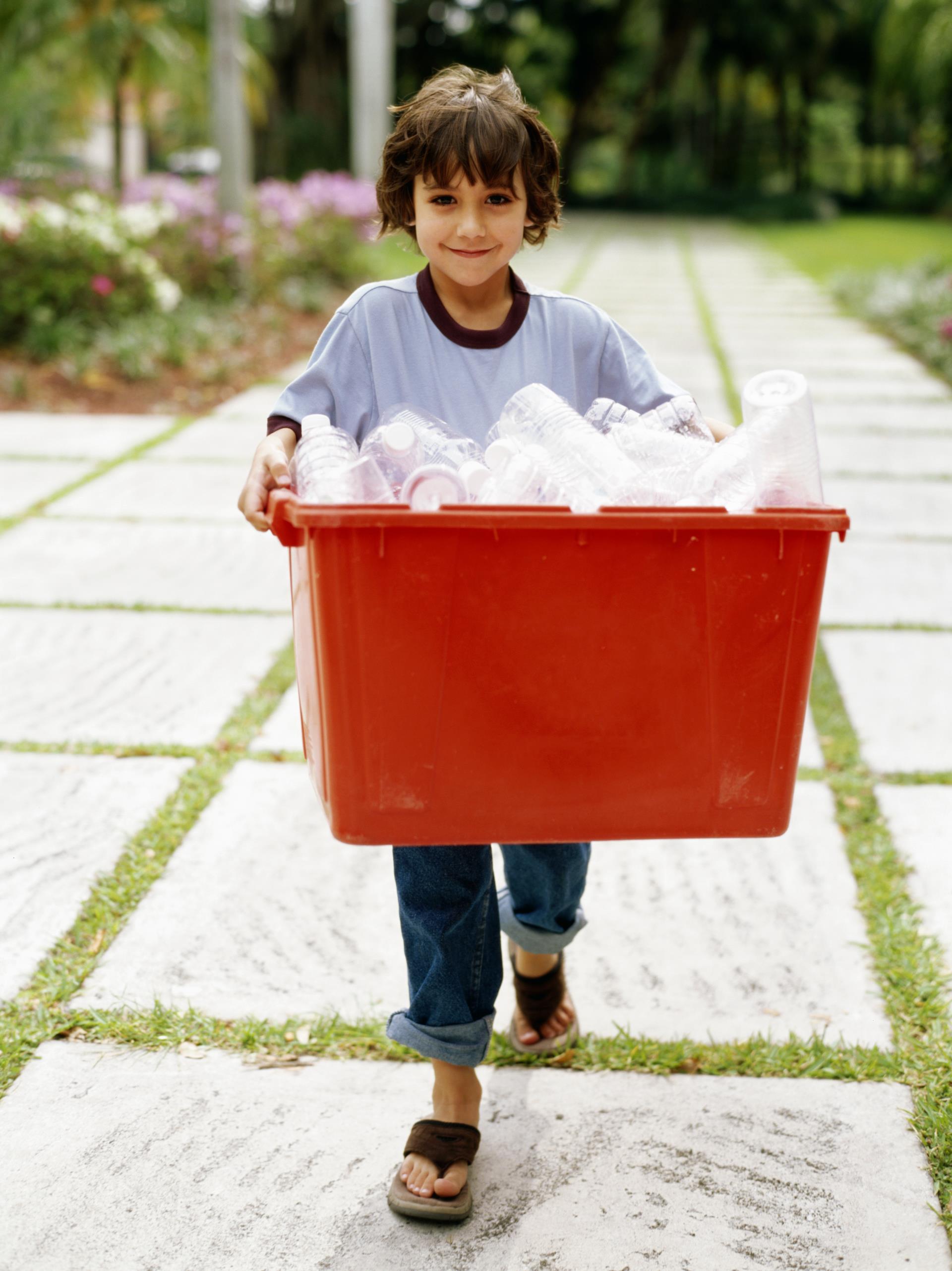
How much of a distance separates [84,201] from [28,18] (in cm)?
1149

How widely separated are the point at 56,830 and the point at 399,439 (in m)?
1.62

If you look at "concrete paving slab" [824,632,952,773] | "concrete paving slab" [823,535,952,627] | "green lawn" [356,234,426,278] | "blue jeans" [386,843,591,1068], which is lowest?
"green lawn" [356,234,426,278]

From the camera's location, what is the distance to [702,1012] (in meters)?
2.34

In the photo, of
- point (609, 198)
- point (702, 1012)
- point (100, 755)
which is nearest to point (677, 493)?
point (702, 1012)

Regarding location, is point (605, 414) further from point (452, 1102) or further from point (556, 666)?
point (452, 1102)

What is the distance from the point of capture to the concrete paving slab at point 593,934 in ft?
7.68

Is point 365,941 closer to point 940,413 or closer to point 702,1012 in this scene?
point 702,1012

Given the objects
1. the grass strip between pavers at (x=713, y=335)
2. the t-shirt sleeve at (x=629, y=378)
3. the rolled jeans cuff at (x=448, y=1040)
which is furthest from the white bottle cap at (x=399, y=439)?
the grass strip between pavers at (x=713, y=335)

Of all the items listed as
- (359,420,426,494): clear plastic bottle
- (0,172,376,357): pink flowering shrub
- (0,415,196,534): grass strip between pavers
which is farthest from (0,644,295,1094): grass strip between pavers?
(0,172,376,357): pink flowering shrub

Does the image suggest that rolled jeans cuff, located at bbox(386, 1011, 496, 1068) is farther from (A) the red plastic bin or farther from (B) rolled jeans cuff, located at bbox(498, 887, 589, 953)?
(A) the red plastic bin

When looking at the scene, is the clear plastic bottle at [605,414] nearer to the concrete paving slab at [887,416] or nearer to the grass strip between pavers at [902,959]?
the grass strip between pavers at [902,959]

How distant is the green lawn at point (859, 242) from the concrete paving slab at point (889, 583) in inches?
377

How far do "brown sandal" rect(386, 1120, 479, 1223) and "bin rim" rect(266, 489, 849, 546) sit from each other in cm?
97

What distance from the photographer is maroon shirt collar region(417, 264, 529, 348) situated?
1946 mm
